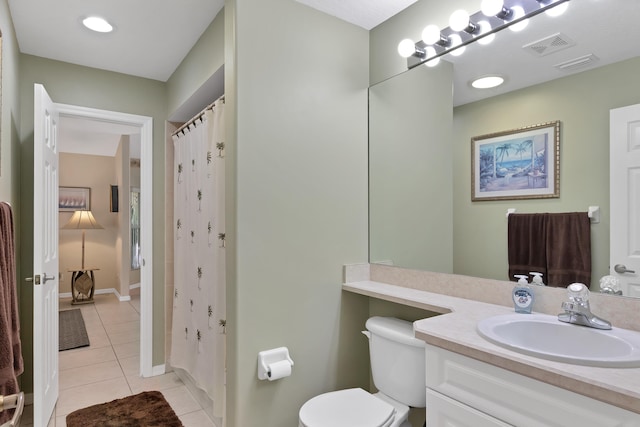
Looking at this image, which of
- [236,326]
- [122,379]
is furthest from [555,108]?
[122,379]

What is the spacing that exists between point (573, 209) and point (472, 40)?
2.99 ft

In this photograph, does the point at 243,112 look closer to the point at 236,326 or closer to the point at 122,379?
the point at 236,326

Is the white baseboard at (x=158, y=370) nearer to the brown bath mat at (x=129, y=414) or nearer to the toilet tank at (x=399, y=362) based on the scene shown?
the brown bath mat at (x=129, y=414)

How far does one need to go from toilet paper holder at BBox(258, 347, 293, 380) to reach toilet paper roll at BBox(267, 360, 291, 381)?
0.04ft

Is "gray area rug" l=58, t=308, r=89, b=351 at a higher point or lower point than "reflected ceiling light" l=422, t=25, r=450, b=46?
lower

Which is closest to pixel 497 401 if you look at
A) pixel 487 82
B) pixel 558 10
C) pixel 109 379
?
pixel 487 82

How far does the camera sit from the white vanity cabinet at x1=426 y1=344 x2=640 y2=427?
942 mm

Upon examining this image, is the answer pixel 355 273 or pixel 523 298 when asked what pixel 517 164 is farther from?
pixel 355 273

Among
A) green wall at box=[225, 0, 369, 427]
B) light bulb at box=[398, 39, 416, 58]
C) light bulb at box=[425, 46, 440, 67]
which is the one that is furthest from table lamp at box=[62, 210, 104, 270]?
light bulb at box=[425, 46, 440, 67]

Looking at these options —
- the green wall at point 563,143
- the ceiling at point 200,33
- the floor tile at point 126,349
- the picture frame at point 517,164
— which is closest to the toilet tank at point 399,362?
the green wall at point 563,143

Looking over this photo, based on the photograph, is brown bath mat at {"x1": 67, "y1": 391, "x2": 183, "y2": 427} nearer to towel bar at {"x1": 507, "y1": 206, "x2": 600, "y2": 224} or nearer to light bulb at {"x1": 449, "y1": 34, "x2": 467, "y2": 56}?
towel bar at {"x1": 507, "y1": 206, "x2": 600, "y2": 224}

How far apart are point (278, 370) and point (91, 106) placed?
2.46 metres

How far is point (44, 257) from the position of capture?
221 centimetres

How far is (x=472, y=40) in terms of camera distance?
1779 millimetres
